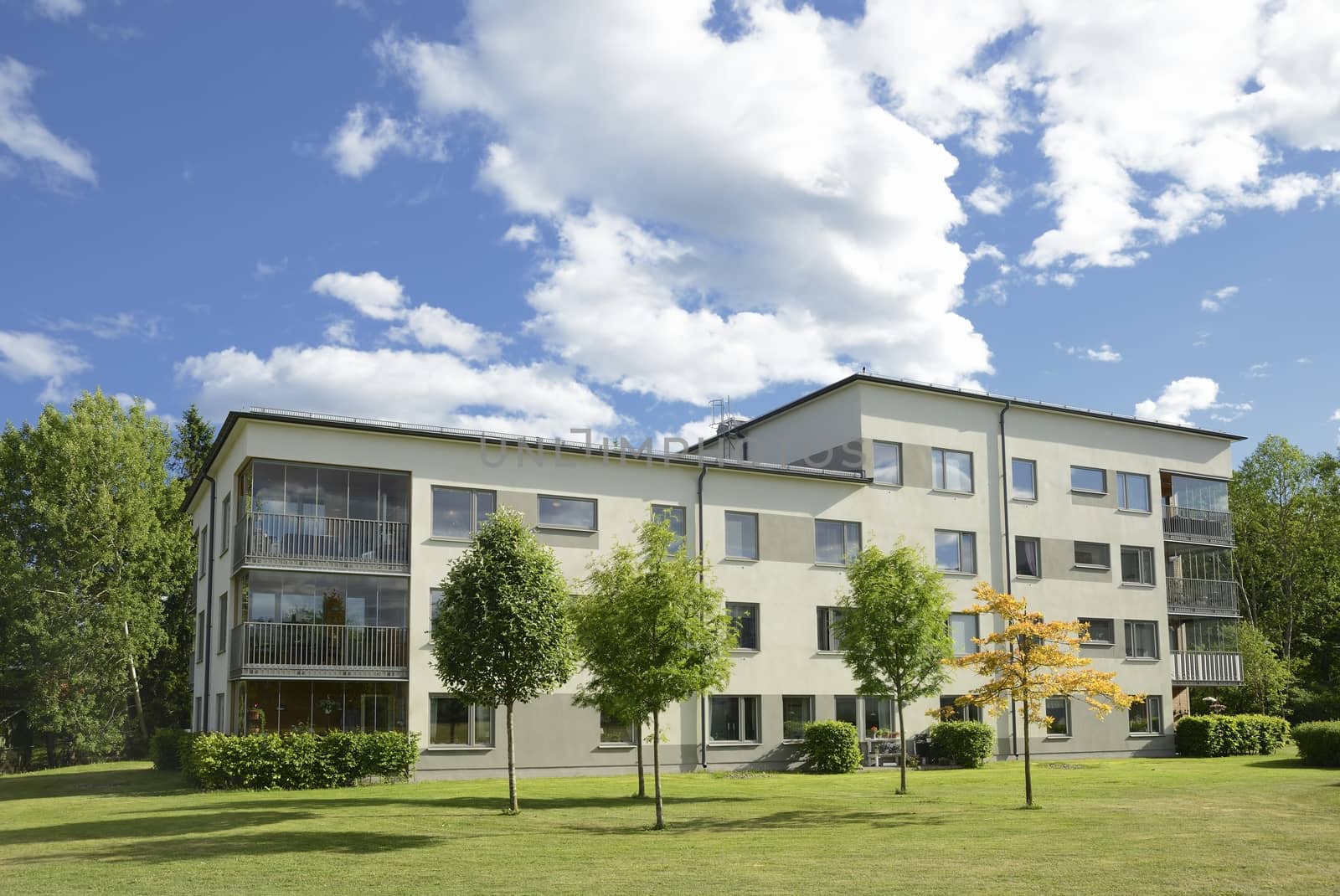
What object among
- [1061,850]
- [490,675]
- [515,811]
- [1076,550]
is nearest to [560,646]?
[490,675]

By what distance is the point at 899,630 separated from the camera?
27188mm

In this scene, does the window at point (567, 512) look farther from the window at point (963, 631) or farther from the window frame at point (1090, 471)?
the window frame at point (1090, 471)

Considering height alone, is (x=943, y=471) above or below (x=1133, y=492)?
above

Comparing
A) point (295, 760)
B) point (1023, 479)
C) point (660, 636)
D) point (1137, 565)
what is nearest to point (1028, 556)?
point (1023, 479)

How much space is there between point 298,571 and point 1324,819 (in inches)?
952

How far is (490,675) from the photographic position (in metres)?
22.2

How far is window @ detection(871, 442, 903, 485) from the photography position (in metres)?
39.4

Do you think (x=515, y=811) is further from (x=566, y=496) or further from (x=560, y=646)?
(x=566, y=496)

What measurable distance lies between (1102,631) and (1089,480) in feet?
18.8

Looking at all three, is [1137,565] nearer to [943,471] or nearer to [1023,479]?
[1023,479]

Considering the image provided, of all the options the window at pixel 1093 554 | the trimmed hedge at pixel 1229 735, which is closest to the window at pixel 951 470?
the window at pixel 1093 554

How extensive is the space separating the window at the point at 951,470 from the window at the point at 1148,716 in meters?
10.9

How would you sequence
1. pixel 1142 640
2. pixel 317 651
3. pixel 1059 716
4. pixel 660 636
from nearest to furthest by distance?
pixel 660 636, pixel 317 651, pixel 1059 716, pixel 1142 640

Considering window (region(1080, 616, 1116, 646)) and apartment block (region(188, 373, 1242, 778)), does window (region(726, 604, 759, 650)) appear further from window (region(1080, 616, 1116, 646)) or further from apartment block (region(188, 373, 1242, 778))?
window (region(1080, 616, 1116, 646))
